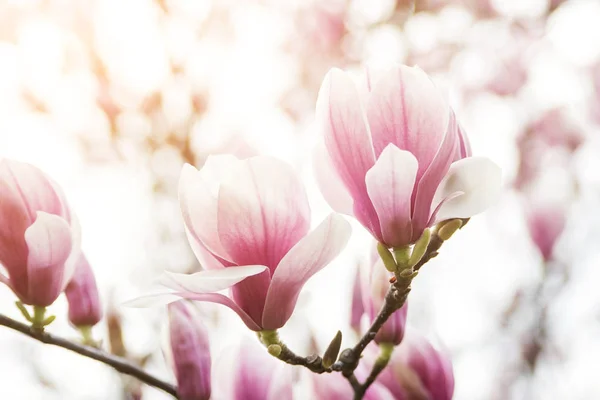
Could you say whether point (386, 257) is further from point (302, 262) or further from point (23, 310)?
point (23, 310)

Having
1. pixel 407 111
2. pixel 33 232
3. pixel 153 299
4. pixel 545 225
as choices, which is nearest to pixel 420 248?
pixel 407 111

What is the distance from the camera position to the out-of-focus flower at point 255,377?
0.79 m

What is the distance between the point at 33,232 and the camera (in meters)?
0.66

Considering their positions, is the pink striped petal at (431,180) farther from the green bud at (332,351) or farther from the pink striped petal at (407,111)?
the green bud at (332,351)

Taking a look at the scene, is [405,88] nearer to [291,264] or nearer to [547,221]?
[291,264]

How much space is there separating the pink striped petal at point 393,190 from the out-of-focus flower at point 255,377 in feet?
0.94

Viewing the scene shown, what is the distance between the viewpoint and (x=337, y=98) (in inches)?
22.5

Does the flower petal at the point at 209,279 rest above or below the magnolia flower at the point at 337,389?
above

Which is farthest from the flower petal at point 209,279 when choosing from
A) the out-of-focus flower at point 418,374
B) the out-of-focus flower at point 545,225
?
the out-of-focus flower at point 545,225

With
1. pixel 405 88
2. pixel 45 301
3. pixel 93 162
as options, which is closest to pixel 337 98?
pixel 405 88

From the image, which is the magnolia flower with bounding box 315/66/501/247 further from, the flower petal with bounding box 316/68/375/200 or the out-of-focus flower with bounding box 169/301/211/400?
the out-of-focus flower with bounding box 169/301/211/400

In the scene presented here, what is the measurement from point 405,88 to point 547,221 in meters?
1.22

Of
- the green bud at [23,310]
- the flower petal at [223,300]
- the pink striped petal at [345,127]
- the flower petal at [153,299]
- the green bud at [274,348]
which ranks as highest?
the pink striped petal at [345,127]

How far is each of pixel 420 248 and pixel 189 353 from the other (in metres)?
0.33
